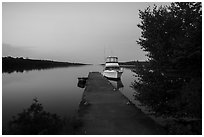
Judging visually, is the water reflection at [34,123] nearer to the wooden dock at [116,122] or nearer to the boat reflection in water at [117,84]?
the wooden dock at [116,122]

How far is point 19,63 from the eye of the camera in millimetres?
134500

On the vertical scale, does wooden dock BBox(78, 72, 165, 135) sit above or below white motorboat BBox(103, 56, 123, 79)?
below

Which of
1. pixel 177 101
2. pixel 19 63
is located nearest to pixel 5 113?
pixel 177 101

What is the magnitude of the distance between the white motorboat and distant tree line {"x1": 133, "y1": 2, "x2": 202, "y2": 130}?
93.7ft

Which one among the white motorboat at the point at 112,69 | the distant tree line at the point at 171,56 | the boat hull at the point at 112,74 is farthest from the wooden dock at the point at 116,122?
the white motorboat at the point at 112,69

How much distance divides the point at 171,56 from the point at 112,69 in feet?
106

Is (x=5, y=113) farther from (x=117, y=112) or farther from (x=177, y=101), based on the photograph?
(x=177, y=101)

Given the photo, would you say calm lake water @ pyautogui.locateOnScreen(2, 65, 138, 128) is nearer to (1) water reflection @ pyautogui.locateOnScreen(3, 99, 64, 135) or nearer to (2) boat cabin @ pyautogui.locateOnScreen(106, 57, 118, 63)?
(2) boat cabin @ pyautogui.locateOnScreen(106, 57, 118, 63)

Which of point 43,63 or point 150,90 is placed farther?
point 43,63

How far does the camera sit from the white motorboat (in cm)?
3795

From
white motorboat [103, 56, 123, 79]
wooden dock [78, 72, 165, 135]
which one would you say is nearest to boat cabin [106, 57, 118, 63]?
white motorboat [103, 56, 123, 79]

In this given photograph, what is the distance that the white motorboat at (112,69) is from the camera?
1494 inches

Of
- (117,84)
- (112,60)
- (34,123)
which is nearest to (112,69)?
(112,60)

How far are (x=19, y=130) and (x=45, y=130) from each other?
89 cm
